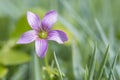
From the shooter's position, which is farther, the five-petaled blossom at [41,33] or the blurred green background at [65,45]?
the blurred green background at [65,45]

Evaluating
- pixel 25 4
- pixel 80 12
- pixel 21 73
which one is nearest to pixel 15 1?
pixel 25 4

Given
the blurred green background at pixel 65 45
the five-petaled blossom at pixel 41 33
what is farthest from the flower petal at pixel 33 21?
the blurred green background at pixel 65 45

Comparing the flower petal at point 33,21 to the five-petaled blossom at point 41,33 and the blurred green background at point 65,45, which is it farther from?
the blurred green background at point 65,45

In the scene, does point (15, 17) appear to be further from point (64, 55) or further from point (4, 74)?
point (4, 74)

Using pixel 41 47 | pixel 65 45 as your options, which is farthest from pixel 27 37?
pixel 65 45

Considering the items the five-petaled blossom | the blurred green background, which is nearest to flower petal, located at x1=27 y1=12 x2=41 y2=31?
the five-petaled blossom
